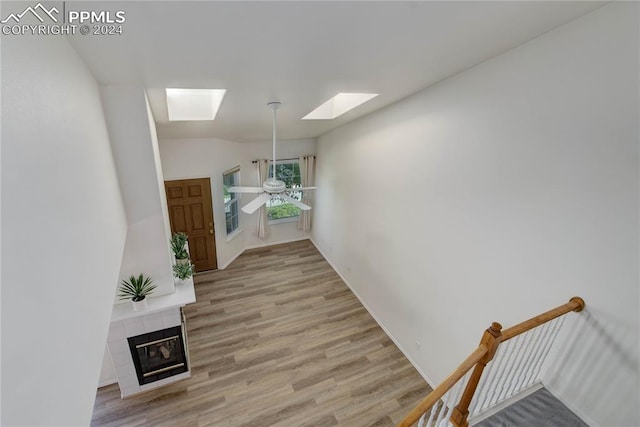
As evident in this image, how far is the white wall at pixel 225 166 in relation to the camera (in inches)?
195

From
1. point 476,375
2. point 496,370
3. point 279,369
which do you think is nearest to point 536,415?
point 496,370

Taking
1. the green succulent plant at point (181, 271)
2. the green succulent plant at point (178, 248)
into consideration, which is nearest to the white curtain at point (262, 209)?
the green succulent plant at point (178, 248)

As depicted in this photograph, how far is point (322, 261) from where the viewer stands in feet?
21.1

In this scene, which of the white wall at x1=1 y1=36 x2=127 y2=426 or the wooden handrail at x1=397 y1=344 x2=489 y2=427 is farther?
the wooden handrail at x1=397 y1=344 x2=489 y2=427

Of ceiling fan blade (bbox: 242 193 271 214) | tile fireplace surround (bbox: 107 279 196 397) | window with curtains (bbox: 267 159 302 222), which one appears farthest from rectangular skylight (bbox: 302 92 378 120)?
tile fireplace surround (bbox: 107 279 196 397)

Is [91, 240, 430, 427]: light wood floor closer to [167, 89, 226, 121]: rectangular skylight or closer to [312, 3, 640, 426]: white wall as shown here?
[312, 3, 640, 426]: white wall

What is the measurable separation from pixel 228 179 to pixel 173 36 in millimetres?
4835

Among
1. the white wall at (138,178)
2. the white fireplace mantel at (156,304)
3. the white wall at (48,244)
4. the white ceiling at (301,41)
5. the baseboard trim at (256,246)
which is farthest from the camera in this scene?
the baseboard trim at (256,246)

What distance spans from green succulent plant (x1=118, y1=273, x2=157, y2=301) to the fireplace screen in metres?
0.61

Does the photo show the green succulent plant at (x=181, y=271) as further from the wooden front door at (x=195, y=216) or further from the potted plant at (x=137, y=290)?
the wooden front door at (x=195, y=216)

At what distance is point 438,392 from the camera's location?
57.9 inches

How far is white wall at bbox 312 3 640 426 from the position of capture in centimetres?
156

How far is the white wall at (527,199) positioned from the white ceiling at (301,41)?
11.1 inches

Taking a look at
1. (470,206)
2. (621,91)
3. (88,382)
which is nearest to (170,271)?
(88,382)
